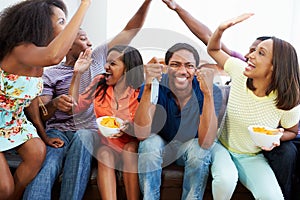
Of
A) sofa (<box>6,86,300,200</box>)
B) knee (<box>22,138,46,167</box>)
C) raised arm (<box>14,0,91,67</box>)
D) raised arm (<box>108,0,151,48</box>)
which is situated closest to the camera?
raised arm (<box>14,0,91,67</box>)

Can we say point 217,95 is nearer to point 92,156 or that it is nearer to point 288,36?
point 92,156

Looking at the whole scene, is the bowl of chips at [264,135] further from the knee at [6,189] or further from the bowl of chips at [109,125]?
the knee at [6,189]

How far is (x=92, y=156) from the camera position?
6.00 feet

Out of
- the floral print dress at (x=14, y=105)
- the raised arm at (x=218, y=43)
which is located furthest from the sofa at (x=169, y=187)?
the raised arm at (x=218, y=43)

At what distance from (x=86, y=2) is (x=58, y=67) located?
665 mm

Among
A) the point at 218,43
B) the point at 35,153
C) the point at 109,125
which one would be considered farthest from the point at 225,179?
the point at 35,153

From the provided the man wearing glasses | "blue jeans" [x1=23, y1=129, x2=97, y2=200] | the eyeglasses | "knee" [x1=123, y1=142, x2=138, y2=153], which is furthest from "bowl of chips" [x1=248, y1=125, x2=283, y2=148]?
"blue jeans" [x1=23, y1=129, x2=97, y2=200]

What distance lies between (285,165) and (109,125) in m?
0.78

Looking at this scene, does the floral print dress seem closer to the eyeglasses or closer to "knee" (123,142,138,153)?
"knee" (123,142,138,153)

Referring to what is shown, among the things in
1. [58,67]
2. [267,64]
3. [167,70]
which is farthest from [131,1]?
[267,64]

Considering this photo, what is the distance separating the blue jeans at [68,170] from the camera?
1687 mm

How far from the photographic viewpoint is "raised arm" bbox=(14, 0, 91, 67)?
60.6 inches

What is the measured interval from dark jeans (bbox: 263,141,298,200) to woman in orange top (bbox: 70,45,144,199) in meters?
0.61

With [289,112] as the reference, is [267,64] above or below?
above
